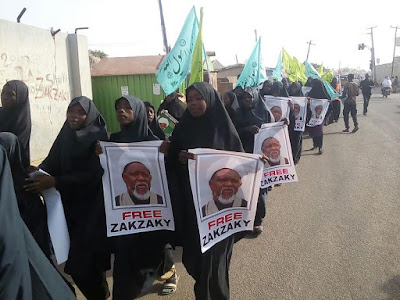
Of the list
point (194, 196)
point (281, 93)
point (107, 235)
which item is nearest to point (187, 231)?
point (194, 196)

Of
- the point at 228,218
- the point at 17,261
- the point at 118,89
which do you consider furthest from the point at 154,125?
the point at 118,89

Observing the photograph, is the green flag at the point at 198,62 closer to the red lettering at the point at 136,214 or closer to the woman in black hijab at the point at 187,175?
Result: the woman in black hijab at the point at 187,175

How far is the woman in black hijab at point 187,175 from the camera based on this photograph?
281 centimetres

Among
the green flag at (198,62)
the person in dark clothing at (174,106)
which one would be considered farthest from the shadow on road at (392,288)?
the person in dark clothing at (174,106)

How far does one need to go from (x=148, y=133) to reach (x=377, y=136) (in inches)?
377

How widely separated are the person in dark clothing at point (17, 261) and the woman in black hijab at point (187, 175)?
4.11 ft

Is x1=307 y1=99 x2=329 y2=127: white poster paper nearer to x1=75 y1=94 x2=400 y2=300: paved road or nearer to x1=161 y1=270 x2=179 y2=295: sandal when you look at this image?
x1=75 y1=94 x2=400 y2=300: paved road

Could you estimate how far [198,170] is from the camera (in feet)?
9.14

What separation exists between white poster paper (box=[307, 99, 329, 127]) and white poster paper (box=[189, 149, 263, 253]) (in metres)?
6.19

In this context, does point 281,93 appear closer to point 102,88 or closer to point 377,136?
point 377,136

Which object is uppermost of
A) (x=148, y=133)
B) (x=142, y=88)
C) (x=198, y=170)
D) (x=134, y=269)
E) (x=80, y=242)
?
(x=142, y=88)

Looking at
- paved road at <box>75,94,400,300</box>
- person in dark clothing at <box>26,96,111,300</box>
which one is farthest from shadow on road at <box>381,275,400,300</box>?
person in dark clothing at <box>26,96,111,300</box>

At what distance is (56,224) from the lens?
105 inches

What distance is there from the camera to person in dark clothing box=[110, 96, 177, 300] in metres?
2.92
